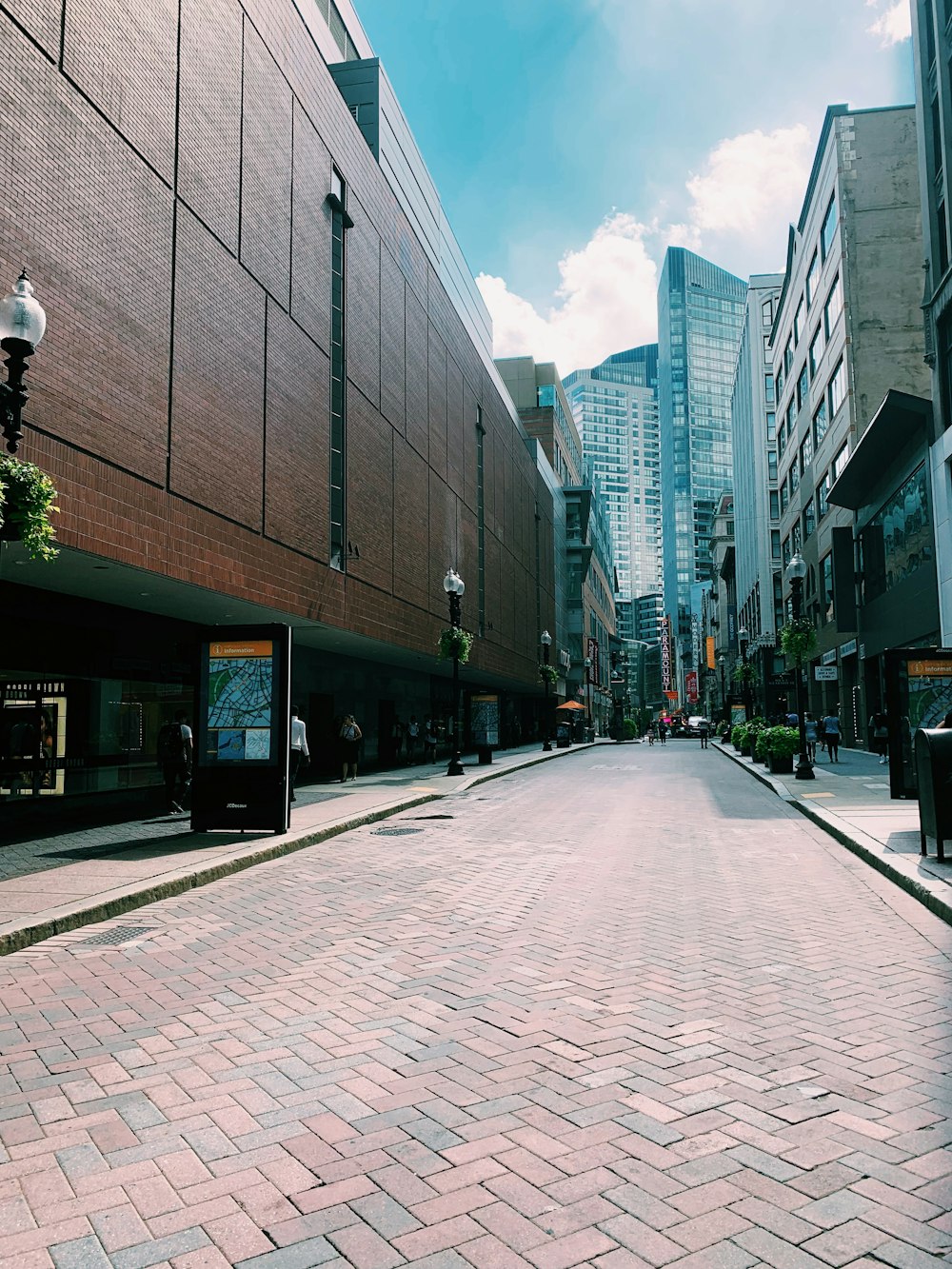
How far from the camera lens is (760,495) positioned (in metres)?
84.7

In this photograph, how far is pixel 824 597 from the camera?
148 feet

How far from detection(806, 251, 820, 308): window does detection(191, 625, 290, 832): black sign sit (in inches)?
1644

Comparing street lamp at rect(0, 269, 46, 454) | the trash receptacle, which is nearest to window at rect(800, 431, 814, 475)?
the trash receptacle

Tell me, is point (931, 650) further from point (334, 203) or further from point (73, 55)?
point (334, 203)

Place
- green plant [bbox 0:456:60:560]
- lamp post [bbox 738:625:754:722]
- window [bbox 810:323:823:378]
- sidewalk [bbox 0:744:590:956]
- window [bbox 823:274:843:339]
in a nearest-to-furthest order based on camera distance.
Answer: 1. sidewalk [bbox 0:744:590:956]
2. green plant [bbox 0:456:60:560]
3. window [bbox 823:274:843:339]
4. window [bbox 810:323:823:378]
5. lamp post [bbox 738:625:754:722]

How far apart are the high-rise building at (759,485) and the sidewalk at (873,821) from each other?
54.3 m

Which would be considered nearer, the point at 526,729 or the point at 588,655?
the point at 526,729

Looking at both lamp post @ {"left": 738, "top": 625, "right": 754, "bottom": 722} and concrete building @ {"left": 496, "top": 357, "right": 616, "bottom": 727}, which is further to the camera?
concrete building @ {"left": 496, "top": 357, "right": 616, "bottom": 727}

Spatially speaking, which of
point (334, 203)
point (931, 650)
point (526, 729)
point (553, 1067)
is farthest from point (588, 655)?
point (553, 1067)

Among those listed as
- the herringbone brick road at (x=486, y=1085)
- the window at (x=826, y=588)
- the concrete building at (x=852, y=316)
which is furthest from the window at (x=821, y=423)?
the herringbone brick road at (x=486, y=1085)

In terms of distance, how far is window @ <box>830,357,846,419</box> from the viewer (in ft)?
131

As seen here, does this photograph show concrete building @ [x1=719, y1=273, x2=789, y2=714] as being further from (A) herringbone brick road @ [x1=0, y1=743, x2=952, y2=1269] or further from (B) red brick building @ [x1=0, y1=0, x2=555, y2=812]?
(A) herringbone brick road @ [x1=0, y1=743, x2=952, y2=1269]

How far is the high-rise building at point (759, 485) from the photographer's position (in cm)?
7969

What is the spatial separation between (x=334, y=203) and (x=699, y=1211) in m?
23.4
